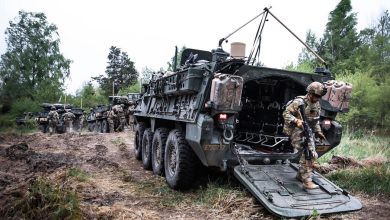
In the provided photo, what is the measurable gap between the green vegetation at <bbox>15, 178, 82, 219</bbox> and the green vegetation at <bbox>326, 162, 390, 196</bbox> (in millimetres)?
4579

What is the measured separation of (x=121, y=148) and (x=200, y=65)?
21.4 feet

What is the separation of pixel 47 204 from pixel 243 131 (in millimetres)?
4378

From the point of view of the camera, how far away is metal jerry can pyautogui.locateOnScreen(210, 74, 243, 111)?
5.28 meters

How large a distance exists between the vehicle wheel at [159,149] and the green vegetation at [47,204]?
9.90ft

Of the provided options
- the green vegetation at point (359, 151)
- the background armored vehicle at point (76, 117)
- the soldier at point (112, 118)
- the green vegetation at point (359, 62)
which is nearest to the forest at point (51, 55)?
the green vegetation at point (359, 62)

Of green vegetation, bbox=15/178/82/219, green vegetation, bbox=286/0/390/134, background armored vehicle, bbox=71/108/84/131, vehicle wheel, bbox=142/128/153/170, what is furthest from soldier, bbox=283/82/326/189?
background armored vehicle, bbox=71/108/84/131

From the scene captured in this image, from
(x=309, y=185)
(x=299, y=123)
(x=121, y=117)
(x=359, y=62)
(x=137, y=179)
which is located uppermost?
(x=359, y=62)

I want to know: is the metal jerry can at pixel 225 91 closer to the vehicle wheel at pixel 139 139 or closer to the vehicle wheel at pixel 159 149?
the vehicle wheel at pixel 159 149

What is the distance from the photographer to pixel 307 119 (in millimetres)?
Result: 5629

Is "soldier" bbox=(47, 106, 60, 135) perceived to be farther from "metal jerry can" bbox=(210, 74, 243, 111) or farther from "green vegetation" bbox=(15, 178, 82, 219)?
"green vegetation" bbox=(15, 178, 82, 219)

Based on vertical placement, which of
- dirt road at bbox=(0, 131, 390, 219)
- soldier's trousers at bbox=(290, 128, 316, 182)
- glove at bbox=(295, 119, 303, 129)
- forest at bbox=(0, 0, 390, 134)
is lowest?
dirt road at bbox=(0, 131, 390, 219)

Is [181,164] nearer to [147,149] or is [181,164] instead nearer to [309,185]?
[309,185]

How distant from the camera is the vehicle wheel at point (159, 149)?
23.8 feet

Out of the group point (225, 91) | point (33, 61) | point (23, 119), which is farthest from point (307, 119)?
point (33, 61)
